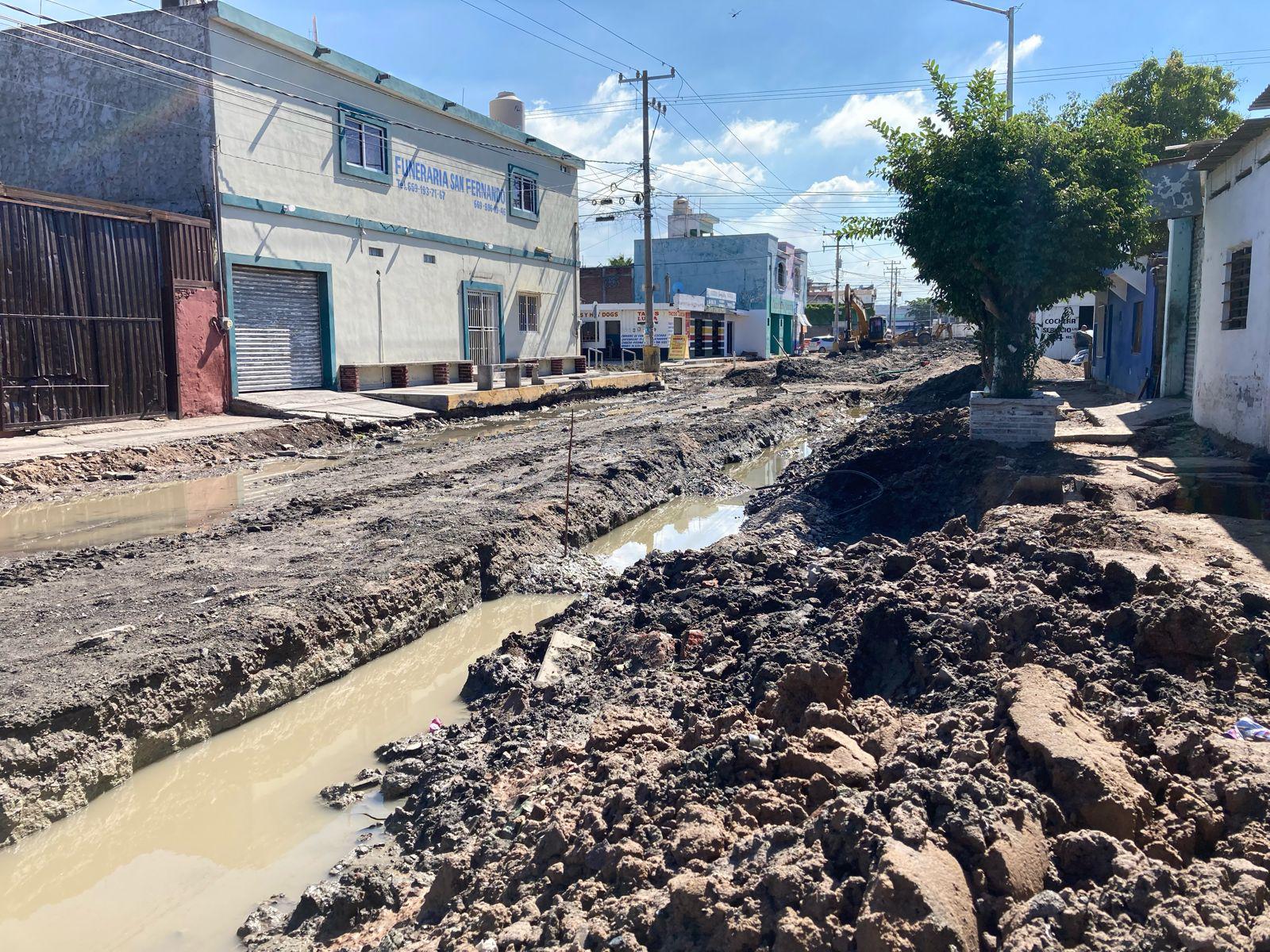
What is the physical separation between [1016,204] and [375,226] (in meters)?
16.5

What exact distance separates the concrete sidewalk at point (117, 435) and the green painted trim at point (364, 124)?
725 cm

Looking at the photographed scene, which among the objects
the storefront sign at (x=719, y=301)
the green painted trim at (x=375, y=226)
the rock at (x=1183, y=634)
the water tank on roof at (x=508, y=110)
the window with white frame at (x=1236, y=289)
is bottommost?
the rock at (x=1183, y=634)

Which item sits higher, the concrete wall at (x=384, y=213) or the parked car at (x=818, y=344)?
the concrete wall at (x=384, y=213)

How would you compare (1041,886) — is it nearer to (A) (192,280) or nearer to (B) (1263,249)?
(B) (1263,249)

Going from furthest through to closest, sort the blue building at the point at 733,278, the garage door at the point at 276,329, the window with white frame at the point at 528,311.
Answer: the blue building at the point at 733,278 → the window with white frame at the point at 528,311 → the garage door at the point at 276,329

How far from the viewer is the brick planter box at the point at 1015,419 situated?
1126 centimetres

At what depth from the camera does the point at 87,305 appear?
51.3ft

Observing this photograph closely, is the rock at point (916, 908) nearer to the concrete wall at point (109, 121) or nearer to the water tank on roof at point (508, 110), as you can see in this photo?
the concrete wall at point (109, 121)

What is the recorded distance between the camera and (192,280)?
17.6 metres

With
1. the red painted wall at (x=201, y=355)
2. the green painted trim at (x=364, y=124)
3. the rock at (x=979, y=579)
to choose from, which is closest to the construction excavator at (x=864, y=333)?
the green painted trim at (x=364, y=124)

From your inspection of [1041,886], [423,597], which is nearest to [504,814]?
[1041,886]

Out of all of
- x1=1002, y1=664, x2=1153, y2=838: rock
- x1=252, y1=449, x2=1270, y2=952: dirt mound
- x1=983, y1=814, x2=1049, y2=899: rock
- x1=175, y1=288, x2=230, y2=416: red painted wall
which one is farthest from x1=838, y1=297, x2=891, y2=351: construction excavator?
x1=983, y1=814, x2=1049, y2=899: rock

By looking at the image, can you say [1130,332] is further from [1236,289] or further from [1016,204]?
[1016,204]

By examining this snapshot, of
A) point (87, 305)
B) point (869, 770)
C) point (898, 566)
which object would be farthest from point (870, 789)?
point (87, 305)
